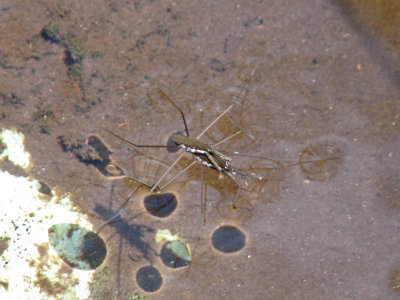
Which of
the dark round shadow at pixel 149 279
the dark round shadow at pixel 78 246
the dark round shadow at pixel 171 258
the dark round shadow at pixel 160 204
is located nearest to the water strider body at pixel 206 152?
the dark round shadow at pixel 160 204

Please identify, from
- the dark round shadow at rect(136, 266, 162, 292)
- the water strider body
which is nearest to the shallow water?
the dark round shadow at rect(136, 266, 162, 292)

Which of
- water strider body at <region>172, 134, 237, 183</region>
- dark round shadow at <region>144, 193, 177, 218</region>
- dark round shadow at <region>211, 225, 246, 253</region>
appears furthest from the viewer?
dark round shadow at <region>144, 193, 177, 218</region>

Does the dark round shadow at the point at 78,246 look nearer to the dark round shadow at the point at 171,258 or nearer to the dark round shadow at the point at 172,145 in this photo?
the dark round shadow at the point at 171,258

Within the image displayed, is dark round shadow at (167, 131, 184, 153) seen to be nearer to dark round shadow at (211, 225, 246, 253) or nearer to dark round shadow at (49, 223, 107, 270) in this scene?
dark round shadow at (211, 225, 246, 253)

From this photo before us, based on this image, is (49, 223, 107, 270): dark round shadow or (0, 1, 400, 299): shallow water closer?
(0, 1, 400, 299): shallow water

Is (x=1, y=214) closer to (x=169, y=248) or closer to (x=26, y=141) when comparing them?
(x=26, y=141)

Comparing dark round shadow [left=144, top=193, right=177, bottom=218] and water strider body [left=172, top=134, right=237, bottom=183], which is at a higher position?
water strider body [left=172, top=134, right=237, bottom=183]
